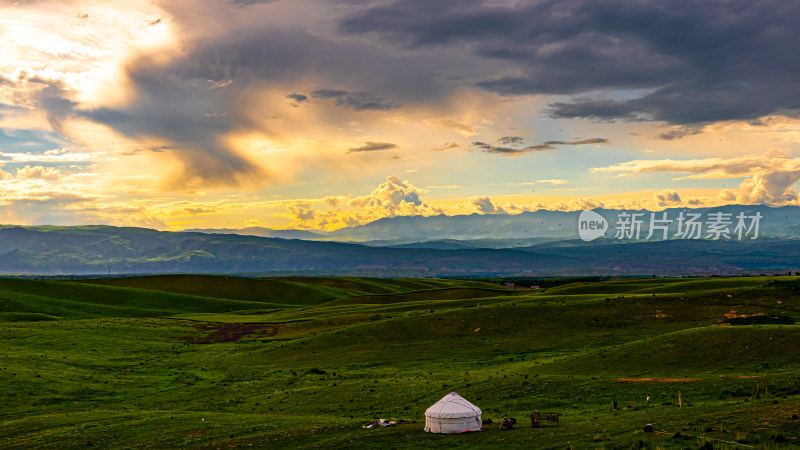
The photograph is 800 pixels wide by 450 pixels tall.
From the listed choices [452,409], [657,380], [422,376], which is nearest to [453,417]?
[452,409]

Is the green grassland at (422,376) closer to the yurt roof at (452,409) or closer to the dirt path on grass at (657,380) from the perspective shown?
the dirt path on grass at (657,380)

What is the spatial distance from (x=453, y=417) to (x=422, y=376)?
2512 centimetres

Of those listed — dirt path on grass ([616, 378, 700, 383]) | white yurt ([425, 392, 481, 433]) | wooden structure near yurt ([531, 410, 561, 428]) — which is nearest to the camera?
white yurt ([425, 392, 481, 433])

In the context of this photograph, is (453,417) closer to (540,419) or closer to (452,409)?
(452,409)

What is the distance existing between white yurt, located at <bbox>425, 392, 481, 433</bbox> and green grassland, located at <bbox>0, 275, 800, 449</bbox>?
0.95 m

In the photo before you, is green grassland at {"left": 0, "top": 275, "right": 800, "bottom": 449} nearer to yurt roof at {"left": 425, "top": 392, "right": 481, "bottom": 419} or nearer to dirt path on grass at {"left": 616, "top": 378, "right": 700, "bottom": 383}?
dirt path on grass at {"left": 616, "top": 378, "right": 700, "bottom": 383}

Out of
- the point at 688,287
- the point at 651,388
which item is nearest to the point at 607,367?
the point at 651,388

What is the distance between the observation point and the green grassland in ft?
118

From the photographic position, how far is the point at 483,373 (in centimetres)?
6031

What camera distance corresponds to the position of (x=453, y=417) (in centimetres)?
3628

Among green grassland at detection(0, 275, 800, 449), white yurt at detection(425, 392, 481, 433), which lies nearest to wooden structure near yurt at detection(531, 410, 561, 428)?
green grassland at detection(0, 275, 800, 449)

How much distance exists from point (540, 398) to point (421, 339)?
39.4 m

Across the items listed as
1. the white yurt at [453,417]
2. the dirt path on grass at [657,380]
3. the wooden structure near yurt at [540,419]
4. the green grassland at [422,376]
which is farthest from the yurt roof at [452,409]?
the dirt path on grass at [657,380]

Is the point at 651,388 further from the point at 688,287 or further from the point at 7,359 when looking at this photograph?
the point at 688,287
